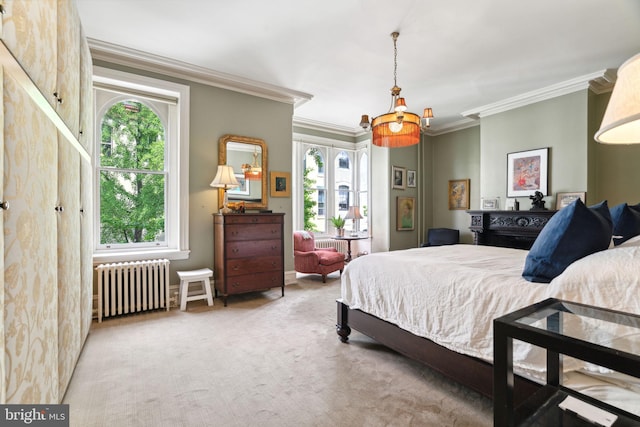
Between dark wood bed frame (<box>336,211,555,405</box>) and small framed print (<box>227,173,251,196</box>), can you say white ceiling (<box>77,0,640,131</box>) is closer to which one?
small framed print (<box>227,173,251,196</box>)

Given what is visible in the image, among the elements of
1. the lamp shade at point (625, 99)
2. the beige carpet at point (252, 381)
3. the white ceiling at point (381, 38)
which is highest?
the white ceiling at point (381, 38)

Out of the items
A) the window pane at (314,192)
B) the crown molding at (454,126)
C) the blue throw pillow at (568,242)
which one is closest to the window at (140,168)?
the window pane at (314,192)

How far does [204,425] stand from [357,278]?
55.1 inches

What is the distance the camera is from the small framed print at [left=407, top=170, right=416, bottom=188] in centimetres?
645

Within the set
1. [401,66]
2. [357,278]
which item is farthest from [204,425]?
[401,66]

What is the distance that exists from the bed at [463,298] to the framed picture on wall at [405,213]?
145 inches

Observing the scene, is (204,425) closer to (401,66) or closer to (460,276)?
(460,276)

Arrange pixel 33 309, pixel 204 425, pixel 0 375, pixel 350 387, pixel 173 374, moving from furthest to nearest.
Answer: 1. pixel 173 374
2. pixel 350 387
3. pixel 204 425
4. pixel 33 309
5. pixel 0 375

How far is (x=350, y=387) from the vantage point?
1.91m

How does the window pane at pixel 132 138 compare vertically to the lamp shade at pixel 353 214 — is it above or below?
above

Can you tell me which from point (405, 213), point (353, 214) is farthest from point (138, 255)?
point (405, 213)

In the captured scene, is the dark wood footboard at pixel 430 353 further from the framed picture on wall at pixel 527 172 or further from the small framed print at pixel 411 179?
the small framed print at pixel 411 179

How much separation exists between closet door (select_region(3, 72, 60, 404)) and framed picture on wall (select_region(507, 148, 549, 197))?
5.38 metres

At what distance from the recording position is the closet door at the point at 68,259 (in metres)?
1.67
